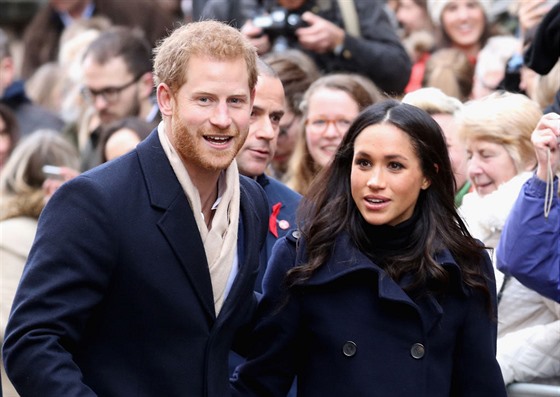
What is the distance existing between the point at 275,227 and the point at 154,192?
4.45ft

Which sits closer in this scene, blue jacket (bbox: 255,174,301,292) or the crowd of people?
the crowd of people

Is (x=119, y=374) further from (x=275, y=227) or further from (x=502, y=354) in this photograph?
(x=502, y=354)

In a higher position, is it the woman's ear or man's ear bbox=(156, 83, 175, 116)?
man's ear bbox=(156, 83, 175, 116)

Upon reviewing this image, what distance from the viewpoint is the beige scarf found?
4.27 metres

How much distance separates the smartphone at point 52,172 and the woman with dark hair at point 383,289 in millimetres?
2653

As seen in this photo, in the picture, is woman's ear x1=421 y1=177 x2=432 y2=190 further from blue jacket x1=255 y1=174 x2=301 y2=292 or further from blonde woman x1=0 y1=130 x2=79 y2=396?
blonde woman x1=0 y1=130 x2=79 y2=396

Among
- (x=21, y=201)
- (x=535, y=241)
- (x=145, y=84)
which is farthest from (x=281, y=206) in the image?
(x=145, y=84)

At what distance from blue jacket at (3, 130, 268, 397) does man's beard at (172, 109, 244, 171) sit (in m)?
0.08

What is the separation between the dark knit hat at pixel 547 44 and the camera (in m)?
5.80

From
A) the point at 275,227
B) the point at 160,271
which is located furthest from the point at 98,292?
the point at 275,227

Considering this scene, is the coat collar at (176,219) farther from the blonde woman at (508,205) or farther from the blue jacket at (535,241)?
the blonde woman at (508,205)

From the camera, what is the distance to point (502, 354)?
5426 millimetres

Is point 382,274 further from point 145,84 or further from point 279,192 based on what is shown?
point 145,84

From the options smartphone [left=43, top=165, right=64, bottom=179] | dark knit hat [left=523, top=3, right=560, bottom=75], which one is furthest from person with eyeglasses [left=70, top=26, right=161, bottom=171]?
dark knit hat [left=523, top=3, right=560, bottom=75]
